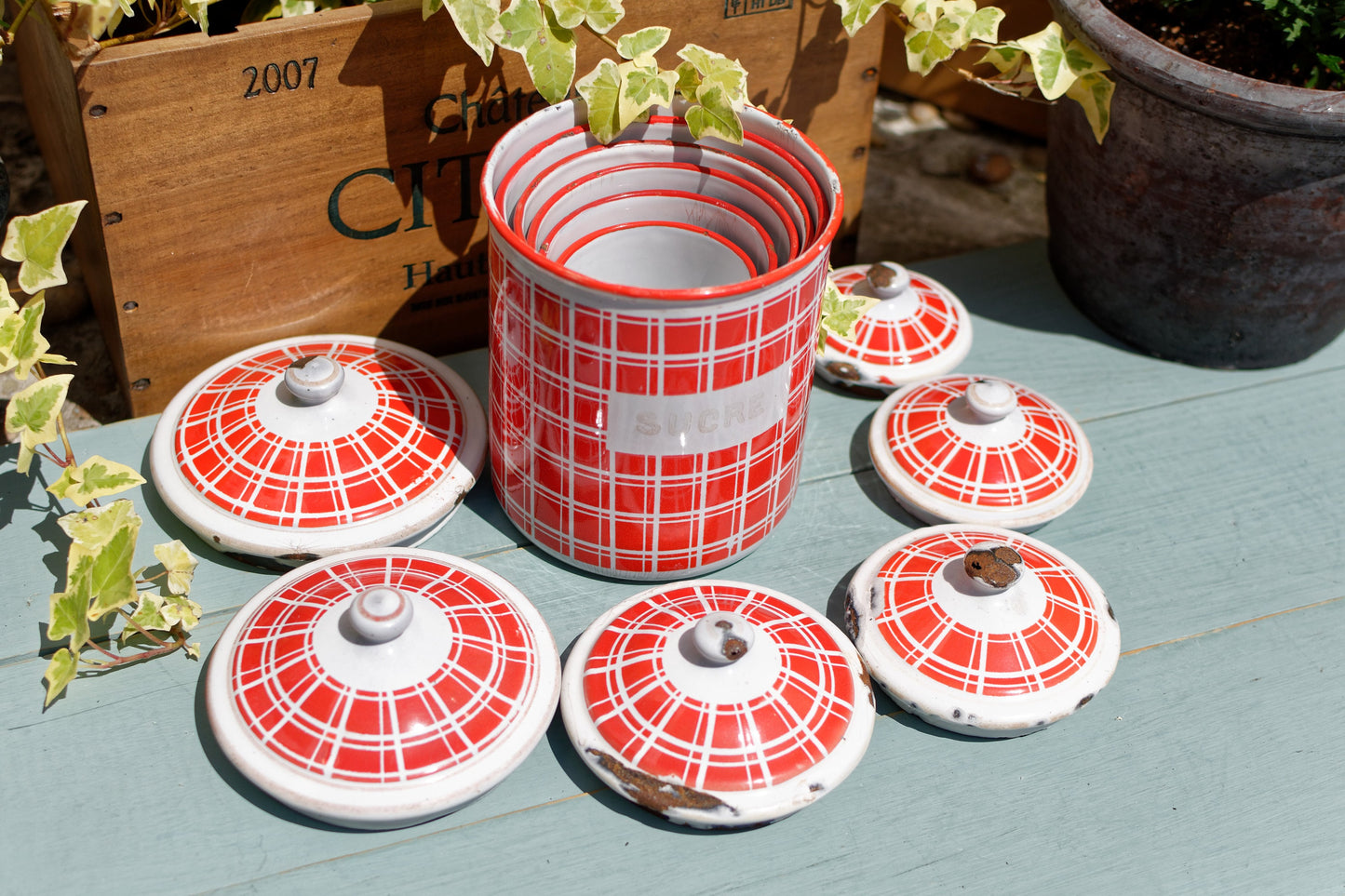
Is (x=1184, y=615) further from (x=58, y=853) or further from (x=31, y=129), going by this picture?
(x=31, y=129)

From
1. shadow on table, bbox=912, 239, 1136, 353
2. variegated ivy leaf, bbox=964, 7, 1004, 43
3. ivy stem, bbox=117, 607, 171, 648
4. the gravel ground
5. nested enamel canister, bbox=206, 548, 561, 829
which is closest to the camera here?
nested enamel canister, bbox=206, 548, 561, 829

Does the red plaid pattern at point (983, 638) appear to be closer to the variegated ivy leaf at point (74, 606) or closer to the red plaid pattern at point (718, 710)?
the red plaid pattern at point (718, 710)

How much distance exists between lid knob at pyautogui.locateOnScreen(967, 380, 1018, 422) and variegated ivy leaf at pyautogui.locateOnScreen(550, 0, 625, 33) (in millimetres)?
416

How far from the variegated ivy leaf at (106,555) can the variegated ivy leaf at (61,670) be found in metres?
0.03

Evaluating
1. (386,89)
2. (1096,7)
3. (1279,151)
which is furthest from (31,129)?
(1279,151)

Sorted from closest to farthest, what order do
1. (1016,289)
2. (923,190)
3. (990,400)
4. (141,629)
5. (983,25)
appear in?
(141,629) → (990,400) → (983,25) → (1016,289) → (923,190)

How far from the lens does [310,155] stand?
1010 mm

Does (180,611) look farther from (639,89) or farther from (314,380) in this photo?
(639,89)

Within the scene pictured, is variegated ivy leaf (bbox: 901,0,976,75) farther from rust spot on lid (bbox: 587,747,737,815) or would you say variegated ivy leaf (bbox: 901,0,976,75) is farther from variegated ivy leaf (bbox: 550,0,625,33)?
rust spot on lid (bbox: 587,747,737,815)

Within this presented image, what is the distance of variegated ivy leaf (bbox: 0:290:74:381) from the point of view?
83cm

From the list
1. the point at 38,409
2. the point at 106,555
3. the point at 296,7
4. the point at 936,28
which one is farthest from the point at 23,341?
the point at 936,28

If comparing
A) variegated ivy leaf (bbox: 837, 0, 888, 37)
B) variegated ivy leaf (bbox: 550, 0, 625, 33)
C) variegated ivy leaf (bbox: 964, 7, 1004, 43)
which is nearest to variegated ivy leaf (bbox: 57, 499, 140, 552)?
variegated ivy leaf (bbox: 550, 0, 625, 33)

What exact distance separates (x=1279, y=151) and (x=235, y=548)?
2.97ft

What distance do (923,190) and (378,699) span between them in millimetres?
1401
